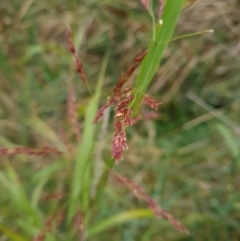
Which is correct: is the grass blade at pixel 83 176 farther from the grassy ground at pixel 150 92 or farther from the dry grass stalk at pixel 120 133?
the dry grass stalk at pixel 120 133

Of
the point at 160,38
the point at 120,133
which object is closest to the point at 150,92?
the point at 160,38

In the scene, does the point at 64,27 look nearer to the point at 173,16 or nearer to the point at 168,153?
the point at 168,153

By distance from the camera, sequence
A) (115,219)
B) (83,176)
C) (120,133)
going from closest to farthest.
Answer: (120,133)
(83,176)
(115,219)

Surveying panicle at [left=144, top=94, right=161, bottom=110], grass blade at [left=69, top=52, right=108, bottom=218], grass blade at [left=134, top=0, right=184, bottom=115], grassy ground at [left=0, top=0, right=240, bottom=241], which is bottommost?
grassy ground at [left=0, top=0, right=240, bottom=241]

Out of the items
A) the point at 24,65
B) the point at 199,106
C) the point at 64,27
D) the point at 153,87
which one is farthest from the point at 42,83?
the point at 199,106

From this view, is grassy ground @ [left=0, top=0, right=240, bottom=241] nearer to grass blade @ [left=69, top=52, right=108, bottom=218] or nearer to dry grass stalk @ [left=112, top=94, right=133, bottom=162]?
grass blade @ [left=69, top=52, right=108, bottom=218]

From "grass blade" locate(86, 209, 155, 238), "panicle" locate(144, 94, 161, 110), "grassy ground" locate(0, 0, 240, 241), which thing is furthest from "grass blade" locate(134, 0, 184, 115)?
"grassy ground" locate(0, 0, 240, 241)

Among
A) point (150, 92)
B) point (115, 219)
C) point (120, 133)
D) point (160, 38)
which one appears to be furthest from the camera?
point (150, 92)

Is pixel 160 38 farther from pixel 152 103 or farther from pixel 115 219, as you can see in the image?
pixel 115 219

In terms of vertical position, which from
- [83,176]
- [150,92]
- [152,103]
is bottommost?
[150,92]
